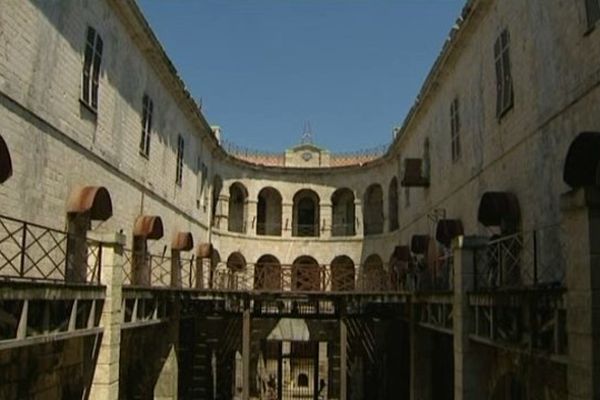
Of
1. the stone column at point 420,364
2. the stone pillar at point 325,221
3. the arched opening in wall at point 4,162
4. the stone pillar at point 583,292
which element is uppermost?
the stone pillar at point 325,221

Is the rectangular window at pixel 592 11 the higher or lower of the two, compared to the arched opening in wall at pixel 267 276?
higher

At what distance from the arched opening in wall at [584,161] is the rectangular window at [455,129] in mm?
9466

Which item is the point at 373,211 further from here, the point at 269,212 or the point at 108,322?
the point at 108,322

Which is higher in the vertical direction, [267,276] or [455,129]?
[455,129]

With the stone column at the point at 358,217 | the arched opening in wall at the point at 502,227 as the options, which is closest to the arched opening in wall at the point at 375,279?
the stone column at the point at 358,217

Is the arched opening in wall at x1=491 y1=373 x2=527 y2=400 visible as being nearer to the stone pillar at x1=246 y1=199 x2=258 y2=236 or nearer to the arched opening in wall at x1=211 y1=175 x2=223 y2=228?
the arched opening in wall at x1=211 y1=175 x2=223 y2=228

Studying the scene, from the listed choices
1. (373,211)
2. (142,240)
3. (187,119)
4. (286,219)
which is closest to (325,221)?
(286,219)

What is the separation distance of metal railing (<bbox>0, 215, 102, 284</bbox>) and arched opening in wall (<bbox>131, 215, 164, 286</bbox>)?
148 inches

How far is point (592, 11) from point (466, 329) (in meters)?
5.69

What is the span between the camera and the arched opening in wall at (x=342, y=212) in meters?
36.1

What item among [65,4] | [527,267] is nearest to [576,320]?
[527,267]

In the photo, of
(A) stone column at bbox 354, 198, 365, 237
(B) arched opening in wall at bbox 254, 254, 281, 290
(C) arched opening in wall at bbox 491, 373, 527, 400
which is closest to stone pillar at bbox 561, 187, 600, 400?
(C) arched opening in wall at bbox 491, 373, 527, 400

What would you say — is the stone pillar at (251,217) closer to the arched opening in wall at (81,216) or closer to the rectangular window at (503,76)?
the arched opening in wall at (81,216)

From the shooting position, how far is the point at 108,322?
1234 centimetres
